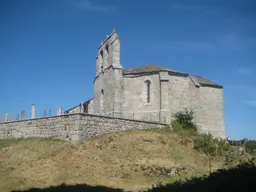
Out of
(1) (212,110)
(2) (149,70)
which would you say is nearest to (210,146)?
(2) (149,70)

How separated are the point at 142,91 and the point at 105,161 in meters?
13.7

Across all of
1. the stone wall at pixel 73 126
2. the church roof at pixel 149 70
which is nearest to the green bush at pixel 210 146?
the stone wall at pixel 73 126

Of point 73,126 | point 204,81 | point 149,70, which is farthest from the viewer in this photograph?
point 204,81

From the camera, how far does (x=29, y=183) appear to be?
16.4 meters

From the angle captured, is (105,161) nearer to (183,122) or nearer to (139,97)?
(183,122)

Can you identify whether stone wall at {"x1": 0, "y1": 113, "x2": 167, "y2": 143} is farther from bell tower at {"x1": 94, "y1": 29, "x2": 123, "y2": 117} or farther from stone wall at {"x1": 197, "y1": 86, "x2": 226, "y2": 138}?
stone wall at {"x1": 197, "y1": 86, "x2": 226, "y2": 138}

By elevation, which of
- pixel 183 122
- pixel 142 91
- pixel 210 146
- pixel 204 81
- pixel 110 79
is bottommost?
pixel 210 146

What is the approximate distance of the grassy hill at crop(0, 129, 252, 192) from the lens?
17.3 m

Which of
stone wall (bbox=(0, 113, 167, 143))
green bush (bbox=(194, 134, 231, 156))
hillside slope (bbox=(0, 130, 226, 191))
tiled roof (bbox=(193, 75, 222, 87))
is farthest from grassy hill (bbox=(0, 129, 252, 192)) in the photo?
tiled roof (bbox=(193, 75, 222, 87))

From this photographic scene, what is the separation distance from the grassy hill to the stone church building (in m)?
6.71

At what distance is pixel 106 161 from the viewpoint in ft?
65.2

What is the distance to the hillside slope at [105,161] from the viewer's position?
56.9ft

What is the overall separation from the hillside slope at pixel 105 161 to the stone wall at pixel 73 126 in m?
0.96

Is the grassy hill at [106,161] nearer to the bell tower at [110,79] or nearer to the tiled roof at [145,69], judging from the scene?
the bell tower at [110,79]
